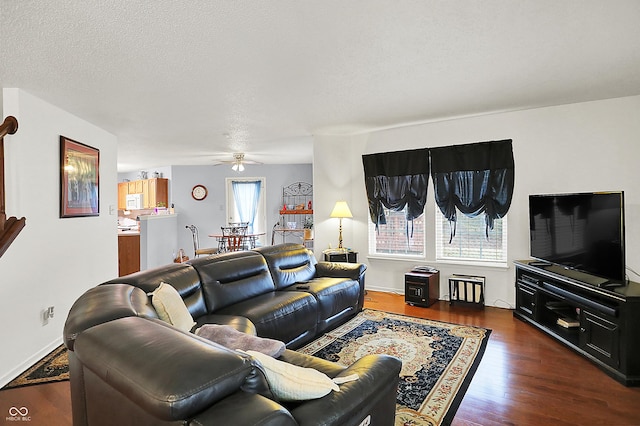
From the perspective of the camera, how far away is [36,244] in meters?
3.32

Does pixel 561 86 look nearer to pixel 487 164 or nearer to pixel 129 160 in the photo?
pixel 487 164

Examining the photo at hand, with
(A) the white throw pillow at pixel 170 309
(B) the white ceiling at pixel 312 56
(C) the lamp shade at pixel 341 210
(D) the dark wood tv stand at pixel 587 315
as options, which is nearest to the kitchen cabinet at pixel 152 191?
(B) the white ceiling at pixel 312 56

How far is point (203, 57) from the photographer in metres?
2.65

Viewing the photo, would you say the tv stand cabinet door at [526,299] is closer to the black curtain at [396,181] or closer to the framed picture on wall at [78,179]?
the black curtain at [396,181]

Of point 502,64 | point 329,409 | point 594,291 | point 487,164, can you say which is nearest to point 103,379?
point 329,409

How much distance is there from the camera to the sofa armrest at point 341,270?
4.26 m

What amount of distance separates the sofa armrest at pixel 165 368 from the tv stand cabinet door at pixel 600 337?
3.10 m

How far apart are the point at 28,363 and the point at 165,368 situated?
320cm

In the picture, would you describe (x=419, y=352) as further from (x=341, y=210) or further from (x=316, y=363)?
(x=341, y=210)

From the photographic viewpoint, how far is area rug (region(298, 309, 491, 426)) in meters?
2.39

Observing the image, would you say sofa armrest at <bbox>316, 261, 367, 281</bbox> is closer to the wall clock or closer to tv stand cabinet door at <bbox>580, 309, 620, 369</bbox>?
tv stand cabinet door at <bbox>580, 309, 620, 369</bbox>

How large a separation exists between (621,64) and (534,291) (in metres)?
2.35

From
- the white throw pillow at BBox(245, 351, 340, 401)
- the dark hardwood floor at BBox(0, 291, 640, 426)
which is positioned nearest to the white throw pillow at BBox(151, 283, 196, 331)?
the dark hardwood floor at BBox(0, 291, 640, 426)

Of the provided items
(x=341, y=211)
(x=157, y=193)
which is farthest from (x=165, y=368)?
(x=157, y=193)
